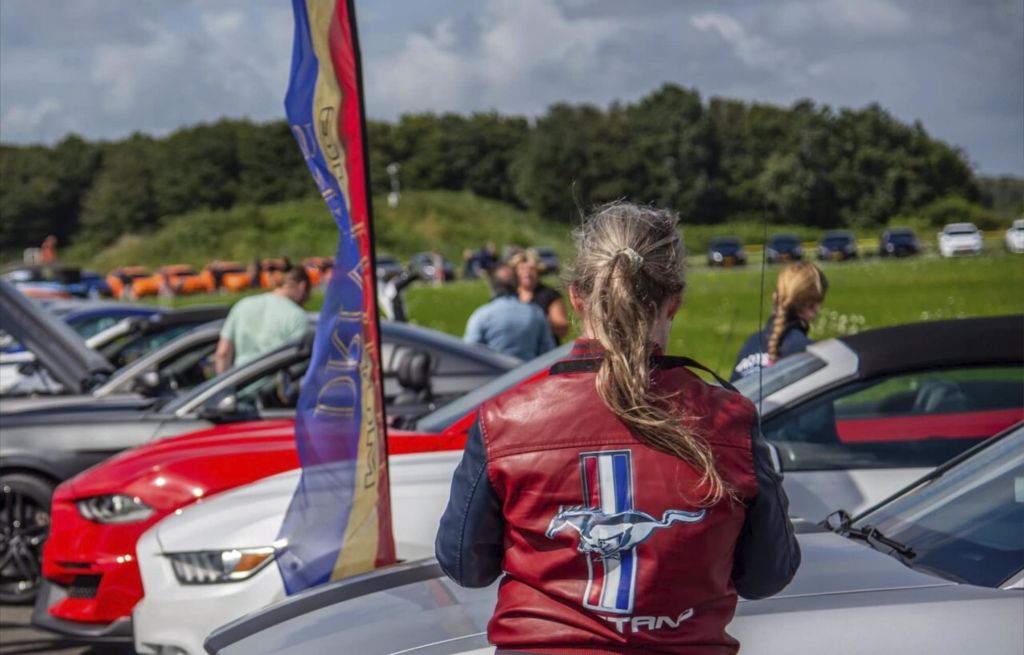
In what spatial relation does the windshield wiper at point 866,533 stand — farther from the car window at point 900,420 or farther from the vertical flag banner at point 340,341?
the vertical flag banner at point 340,341

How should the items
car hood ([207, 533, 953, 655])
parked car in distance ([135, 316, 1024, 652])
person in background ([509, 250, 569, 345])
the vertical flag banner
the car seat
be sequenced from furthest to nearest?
person in background ([509, 250, 569, 345]) < the car seat < parked car in distance ([135, 316, 1024, 652]) < the vertical flag banner < car hood ([207, 533, 953, 655])

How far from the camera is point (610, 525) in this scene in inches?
80.1

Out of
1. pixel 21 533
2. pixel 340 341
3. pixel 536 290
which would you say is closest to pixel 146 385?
pixel 21 533

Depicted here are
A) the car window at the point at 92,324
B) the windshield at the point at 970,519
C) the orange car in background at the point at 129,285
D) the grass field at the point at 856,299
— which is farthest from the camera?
the orange car in background at the point at 129,285

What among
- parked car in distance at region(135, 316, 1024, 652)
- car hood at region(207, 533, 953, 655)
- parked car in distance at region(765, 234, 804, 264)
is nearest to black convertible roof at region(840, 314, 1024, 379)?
parked car in distance at region(135, 316, 1024, 652)

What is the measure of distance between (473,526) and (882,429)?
3.75 metres

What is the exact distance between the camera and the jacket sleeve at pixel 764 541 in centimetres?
214

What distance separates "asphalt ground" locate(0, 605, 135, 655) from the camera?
626 cm

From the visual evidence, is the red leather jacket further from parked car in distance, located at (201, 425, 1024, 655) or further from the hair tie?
parked car in distance, located at (201, 425, 1024, 655)

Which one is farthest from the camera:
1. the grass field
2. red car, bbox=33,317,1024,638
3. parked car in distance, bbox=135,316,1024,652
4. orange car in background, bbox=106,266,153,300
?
orange car in background, bbox=106,266,153,300

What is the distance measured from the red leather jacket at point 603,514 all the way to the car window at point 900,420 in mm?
2866

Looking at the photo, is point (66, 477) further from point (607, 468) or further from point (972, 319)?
point (607, 468)

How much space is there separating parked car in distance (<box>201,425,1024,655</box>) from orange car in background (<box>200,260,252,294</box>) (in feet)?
204

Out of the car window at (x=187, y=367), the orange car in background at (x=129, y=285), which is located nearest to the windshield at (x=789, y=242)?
the car window at (x=187, y=367)
